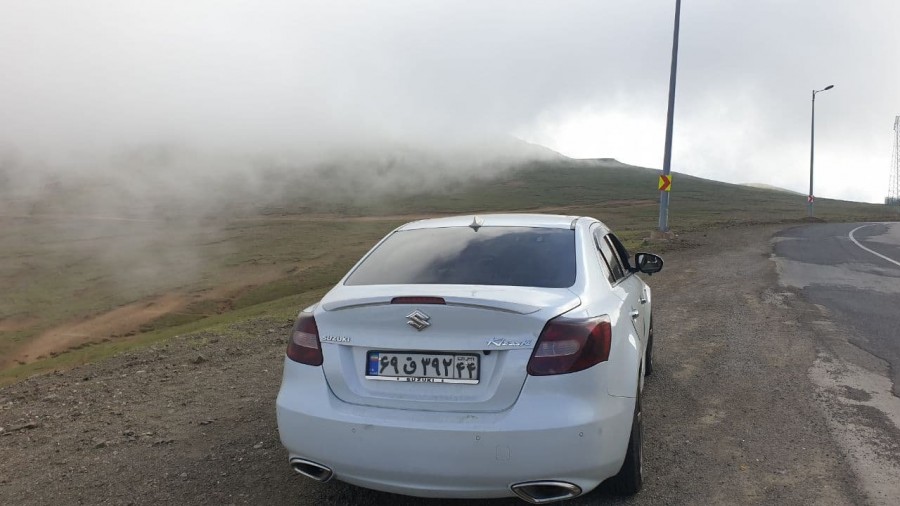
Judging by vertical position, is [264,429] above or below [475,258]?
below

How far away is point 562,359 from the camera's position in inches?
107

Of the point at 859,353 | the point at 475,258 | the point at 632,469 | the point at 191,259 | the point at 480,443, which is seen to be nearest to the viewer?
the point at 480,443

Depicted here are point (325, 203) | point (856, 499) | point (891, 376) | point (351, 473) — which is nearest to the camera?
point (351, 473)

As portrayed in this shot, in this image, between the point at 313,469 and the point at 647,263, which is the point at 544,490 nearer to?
the point at 313,469

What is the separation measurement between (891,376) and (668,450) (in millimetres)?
2894

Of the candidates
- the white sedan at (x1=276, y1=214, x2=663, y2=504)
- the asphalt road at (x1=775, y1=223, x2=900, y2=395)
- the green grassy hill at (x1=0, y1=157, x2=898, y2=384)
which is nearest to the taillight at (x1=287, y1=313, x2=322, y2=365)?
the white sedan at (x1=276, y1=214, x2=663, y2=504)

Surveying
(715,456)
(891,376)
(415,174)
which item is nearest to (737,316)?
(891,376)

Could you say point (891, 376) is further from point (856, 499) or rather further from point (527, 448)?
point (527, 448)

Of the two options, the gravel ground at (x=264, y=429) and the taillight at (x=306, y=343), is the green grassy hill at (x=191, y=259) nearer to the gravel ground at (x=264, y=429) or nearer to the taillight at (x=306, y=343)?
the gravel ground at (x=264, y=429)

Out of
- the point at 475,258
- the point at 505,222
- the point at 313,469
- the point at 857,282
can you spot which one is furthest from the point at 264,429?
the point at 857,282

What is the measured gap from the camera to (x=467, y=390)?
2760 millimetres

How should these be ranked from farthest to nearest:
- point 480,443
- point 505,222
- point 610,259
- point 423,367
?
point 610,259
point 505,222
point 423,367
point 480,443

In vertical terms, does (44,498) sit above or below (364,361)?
below

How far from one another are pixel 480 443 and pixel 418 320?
0.61 metres
